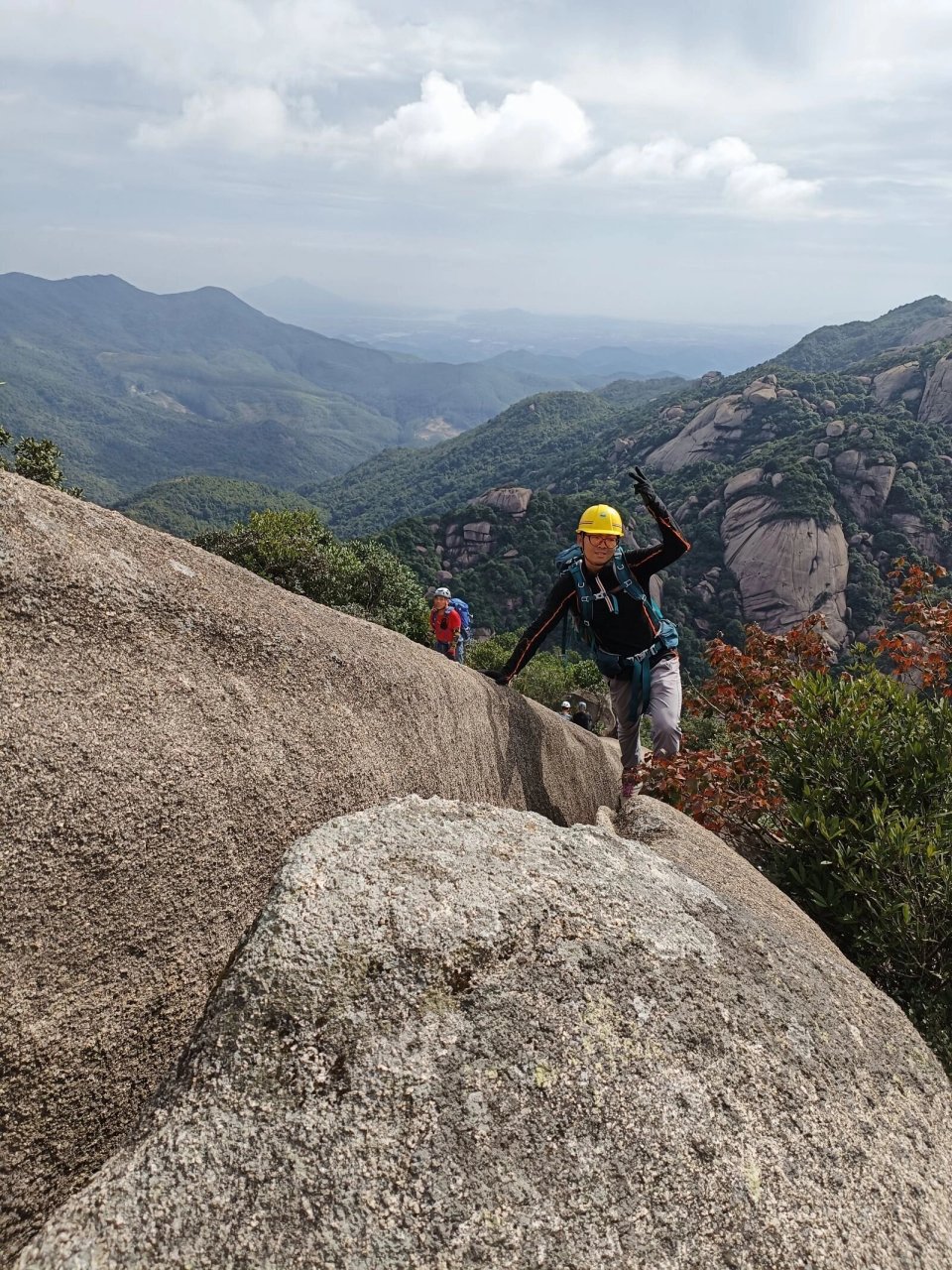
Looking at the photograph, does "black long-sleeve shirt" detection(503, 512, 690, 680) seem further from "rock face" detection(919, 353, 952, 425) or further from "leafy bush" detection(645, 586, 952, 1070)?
"rock face" detection(919, 353, 952, 425)

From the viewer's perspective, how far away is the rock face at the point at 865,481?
80312 millimetres

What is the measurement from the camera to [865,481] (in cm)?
8150

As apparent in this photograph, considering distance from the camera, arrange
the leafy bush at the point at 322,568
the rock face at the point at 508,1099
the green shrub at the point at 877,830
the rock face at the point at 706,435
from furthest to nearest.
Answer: the rock face at the point at 706,435
the leafy bush at the point at 322,568
the green shrub at the point at 877,830
the rock face at the point at 508,1099

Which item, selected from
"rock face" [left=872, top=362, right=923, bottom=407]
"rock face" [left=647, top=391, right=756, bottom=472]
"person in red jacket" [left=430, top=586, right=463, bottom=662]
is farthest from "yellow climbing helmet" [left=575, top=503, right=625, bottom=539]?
"rock face" [left=872, top=362, right=923, bottom=407]

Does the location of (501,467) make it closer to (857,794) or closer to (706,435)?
(706,435)

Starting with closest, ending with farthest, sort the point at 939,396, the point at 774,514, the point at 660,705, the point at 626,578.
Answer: the point at 626,578 < the point at 660,705 < the point at 774,514 < the point at 939,396

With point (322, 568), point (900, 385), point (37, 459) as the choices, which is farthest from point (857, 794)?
point (900, 385)

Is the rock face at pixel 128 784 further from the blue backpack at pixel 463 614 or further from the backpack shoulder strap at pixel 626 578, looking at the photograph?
the blue backpack at pixel 463 614

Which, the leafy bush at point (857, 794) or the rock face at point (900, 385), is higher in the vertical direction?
the rock face at point (900, 385)

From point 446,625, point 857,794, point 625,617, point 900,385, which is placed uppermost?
point 900,385

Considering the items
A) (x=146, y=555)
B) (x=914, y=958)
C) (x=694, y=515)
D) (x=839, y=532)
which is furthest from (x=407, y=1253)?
(x=694, y=515)

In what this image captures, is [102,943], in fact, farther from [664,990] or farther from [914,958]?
[914,958]

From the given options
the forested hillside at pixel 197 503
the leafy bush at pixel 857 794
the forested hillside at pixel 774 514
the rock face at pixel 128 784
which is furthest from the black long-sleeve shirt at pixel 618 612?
the forested hillside at pixel 197 503

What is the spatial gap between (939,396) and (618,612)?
114341mm
